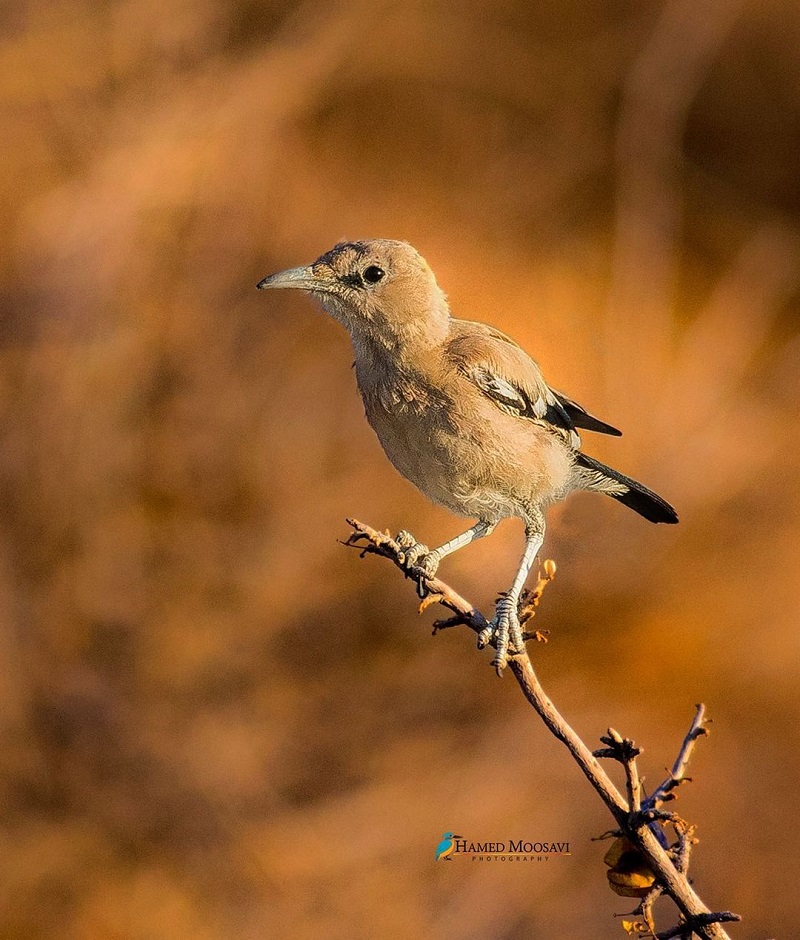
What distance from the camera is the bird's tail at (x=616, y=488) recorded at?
938 mm

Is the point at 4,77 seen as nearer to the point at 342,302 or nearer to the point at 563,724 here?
the point at 342,302

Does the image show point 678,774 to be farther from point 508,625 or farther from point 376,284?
point 376,284

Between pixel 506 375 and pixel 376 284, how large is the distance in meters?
0.15

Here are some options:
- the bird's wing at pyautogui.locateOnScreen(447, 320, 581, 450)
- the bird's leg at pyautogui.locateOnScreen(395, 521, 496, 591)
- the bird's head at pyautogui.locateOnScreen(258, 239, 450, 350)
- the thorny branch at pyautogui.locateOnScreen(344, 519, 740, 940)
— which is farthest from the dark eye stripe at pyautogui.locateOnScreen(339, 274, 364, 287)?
the thorny branch at pyautogui.locateOnScreen(344, 519, 740, 940)

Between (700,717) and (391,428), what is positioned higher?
(391,428)

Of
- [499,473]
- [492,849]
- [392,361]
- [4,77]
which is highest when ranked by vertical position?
[4,77]

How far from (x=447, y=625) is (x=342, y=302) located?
319 mm

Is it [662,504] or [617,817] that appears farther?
[662,504]

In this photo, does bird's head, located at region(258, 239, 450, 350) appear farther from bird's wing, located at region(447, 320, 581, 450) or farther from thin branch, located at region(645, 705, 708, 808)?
thin branch, located at region(645, 705, 708, 808)

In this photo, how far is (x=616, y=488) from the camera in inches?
38.2

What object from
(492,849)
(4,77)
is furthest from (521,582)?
(4,77)

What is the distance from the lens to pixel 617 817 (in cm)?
60

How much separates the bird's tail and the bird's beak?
31 cm

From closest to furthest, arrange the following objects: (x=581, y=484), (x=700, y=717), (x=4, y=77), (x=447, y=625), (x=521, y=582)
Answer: (x=700, y=717) → (x=447, y=625) → (x=521, y=582) → (x=581, y=484) → (x=4, y=77)
